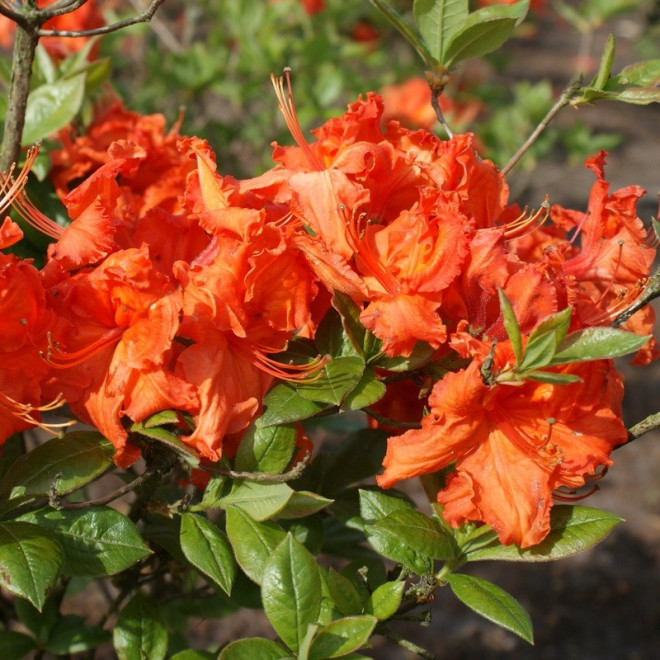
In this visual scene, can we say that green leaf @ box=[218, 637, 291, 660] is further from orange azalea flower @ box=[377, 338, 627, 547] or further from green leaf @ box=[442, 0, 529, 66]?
green leaf @ box=[442, 0, 529, 66]

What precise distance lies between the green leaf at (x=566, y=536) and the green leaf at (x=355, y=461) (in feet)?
0.81

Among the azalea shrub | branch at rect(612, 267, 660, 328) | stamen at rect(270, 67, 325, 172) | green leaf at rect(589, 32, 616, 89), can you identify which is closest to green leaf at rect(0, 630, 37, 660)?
the azalea shrub

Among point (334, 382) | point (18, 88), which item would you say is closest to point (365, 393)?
point (334, 382)

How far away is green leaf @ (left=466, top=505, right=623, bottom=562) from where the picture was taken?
0.92m

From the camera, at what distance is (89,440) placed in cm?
94

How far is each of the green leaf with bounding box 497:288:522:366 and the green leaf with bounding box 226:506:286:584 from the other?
29cm

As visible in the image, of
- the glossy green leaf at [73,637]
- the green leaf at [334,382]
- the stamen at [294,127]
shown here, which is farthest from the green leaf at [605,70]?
the glossy green leaf at [73,637]

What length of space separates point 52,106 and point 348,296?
0.61m

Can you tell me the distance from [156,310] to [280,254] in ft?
0.41

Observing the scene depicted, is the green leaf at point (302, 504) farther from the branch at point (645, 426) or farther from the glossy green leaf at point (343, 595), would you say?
the branch at point (645, 426)

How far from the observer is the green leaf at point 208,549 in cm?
90

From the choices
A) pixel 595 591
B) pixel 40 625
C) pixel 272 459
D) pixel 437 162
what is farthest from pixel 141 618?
pixel 595 591

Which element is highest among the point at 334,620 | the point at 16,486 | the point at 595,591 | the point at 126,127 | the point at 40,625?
the point at 126,127

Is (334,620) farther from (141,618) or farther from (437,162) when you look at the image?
(437,162)
